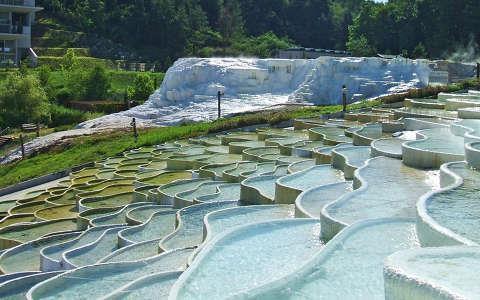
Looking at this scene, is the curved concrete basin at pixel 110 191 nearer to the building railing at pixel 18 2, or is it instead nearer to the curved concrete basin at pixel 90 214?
the curved concrete basin at pixel 90 214

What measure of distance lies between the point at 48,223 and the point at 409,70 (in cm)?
1563

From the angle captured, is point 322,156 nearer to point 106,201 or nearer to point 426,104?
point 106,201

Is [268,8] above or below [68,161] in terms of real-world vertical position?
above

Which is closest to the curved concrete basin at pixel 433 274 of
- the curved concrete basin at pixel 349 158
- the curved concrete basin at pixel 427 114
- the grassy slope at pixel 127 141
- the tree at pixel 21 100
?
the curved concrete basin at pixel 349 158

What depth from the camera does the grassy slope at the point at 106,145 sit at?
65.0 ft

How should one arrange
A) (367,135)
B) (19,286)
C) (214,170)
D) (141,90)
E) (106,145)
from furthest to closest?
(141,90) < (106,145) < (367,135) < (214,170) < (19,286)

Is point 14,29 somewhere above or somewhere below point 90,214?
above

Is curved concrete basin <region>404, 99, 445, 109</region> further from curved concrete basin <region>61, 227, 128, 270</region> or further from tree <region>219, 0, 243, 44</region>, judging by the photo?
tree <region>219, 0, 243, 44</region>

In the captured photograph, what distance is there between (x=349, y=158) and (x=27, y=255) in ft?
16.7

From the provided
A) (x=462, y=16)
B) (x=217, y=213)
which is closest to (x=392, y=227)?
(x=217, y=213)

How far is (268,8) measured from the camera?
56.4 metres

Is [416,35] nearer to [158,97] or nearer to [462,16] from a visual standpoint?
[462,16]

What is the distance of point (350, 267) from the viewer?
589 centimetres

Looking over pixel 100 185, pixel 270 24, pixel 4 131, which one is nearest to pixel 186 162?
pixel 100 185
